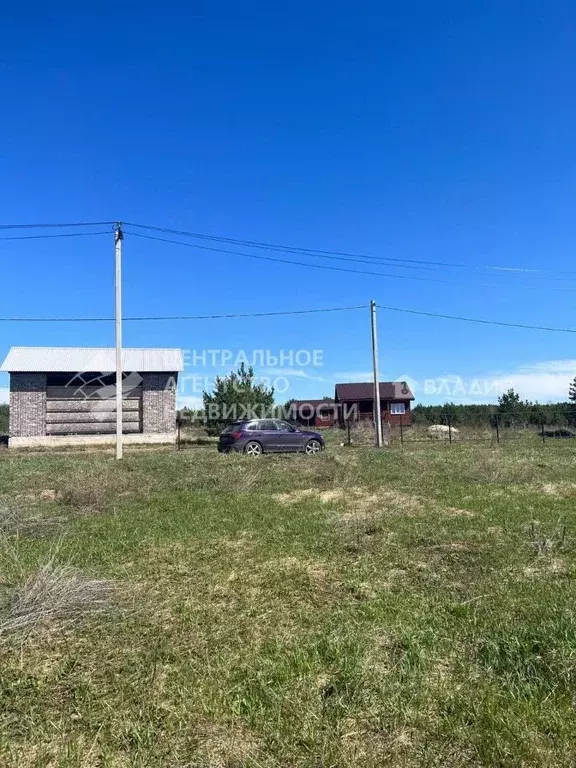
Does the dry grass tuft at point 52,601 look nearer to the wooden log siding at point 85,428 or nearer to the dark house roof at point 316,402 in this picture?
the wooden log siding at point 85,428

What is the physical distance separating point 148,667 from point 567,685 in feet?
8.20

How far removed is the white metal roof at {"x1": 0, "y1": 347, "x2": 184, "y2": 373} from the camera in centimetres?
2666

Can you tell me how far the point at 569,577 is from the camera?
4980 mm

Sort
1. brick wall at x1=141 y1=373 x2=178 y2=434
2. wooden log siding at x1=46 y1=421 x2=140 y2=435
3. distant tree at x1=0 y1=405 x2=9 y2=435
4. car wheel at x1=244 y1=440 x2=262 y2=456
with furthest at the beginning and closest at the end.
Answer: distant tree at x1=0 y1=405 x2=9 y2=435, brick wall at x1=141 y1=373 x2=178 y2=434, wooden log siding at x1=46 y1=421 x2=140 y2=435, car wheel at x1=244 y1=440 x2=262 y2=456

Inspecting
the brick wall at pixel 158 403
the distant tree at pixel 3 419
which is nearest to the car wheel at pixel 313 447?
the brick wall at pixel 158 403

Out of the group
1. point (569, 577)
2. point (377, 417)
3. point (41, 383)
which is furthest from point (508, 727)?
point (41, 383)

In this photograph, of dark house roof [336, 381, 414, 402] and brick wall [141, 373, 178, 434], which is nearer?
brick wall [141, 373, 178, 434]

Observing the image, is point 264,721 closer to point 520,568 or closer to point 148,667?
point 148,667

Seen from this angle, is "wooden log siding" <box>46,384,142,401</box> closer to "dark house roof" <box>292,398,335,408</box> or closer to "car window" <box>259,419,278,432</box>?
"car window" <box>259,419,278,432</box>

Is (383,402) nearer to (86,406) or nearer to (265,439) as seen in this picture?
(86,406)

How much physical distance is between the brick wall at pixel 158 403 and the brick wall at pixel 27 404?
4910 millimetres

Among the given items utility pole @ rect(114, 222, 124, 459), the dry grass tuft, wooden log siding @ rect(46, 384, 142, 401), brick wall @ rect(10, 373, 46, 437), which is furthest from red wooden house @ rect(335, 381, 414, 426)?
the dry grass tuft

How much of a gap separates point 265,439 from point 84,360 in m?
13.3

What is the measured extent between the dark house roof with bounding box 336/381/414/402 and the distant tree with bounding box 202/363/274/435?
1901 centimetres
